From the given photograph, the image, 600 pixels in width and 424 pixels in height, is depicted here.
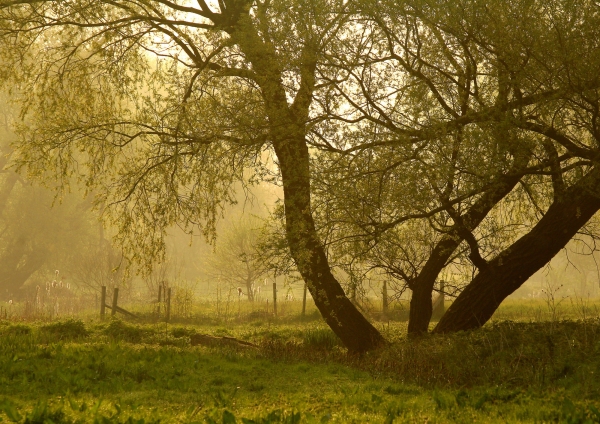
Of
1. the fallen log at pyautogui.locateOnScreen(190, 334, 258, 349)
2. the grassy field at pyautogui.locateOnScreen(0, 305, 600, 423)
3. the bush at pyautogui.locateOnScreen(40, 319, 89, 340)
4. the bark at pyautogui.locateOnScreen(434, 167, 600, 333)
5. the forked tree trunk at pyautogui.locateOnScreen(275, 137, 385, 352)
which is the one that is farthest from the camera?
the bush at pyautogui.locateOnScreen(40, 319, 89, 340)

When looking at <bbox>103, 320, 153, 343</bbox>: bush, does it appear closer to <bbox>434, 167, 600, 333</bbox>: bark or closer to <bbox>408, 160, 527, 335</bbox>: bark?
<bbox>408, 160, 527, 335</bbox>: bark

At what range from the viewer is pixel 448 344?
1038cm

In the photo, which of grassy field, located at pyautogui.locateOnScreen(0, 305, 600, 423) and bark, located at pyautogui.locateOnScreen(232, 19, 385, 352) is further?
bark, located at pyautogui.locateOnScreen(232, 19, 385, 352)

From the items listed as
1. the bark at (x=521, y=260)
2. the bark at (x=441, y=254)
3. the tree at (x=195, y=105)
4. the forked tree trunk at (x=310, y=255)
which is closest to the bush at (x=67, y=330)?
the tree at (x=195, y=105)

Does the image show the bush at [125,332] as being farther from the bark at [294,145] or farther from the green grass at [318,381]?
the bark at [294,145]

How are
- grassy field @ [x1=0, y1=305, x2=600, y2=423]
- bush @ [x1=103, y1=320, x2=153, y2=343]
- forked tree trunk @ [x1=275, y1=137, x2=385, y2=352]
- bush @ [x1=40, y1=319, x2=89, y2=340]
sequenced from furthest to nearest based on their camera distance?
bush @ [x1=103, y1=320, x2=153, y2=343] → bush @ [x1=40, y1=319, x2=89, y2=340] → forked tree trunk @ [x1=275, y1=137, x2=385, y2=352] → grassy field @ [x1=0, y1=305, x2=600, y2=423]

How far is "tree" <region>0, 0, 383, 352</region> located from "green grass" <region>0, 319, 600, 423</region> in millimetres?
2054

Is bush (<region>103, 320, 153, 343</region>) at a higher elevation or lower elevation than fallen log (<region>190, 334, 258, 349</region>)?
higher

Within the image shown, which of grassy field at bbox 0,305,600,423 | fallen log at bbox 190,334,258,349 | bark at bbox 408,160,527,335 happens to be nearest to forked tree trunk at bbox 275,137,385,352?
grassy field at bbox 0,305,600,423

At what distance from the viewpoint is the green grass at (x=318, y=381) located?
6352 mm

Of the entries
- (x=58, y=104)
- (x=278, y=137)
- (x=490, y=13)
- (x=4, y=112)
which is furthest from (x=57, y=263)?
(x=490, y=13)

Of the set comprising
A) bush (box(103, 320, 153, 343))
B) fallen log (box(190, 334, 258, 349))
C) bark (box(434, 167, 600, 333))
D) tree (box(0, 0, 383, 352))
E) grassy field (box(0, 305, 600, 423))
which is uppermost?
tree (box(0, 0, 383, 352))

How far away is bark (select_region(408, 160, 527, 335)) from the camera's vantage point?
1006cm

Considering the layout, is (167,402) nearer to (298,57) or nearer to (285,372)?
(285,372)
